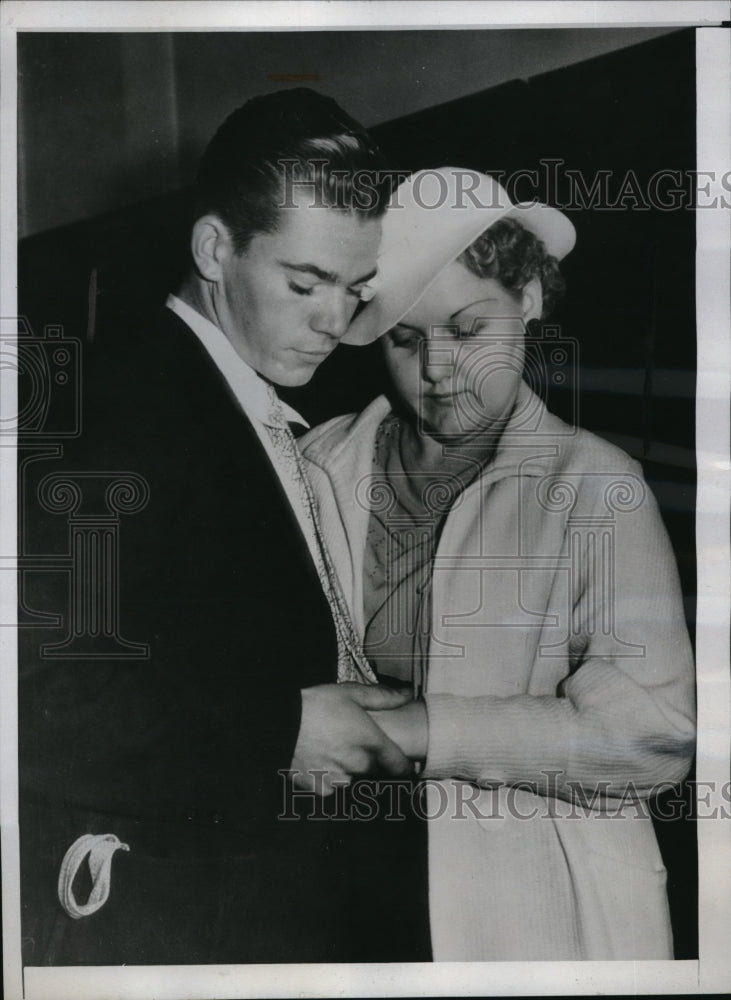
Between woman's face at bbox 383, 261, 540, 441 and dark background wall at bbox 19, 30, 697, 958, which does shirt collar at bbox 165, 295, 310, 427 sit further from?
woman's face at bbox 383, 261, 540, 441

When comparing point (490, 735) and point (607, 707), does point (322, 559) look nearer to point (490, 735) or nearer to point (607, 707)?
point (490, 735)

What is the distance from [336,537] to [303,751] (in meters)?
0.34

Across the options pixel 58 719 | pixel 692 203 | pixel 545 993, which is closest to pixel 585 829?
pixel 545 993

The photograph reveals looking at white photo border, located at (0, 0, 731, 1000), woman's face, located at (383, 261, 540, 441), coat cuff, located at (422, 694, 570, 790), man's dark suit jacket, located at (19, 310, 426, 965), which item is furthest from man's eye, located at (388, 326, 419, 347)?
coat cuff, located at (422, 694, 570, 790)

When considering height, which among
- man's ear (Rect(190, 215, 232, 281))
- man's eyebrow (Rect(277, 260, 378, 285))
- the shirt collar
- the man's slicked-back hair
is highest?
the man's slicked-back hair

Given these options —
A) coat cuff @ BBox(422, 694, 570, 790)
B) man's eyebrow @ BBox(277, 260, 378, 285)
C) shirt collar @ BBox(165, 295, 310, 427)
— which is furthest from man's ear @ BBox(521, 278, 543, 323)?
coat cuff @ BBox(422, 694, 570, 790)

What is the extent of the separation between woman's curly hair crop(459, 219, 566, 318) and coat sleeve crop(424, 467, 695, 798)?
12.8 inches

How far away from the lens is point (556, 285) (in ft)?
4.94

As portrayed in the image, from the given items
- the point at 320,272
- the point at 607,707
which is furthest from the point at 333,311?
the point at 607,707

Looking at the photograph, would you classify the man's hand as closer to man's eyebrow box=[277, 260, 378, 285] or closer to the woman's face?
the woman's face

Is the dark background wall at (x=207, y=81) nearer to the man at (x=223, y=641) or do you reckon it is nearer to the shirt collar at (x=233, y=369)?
the man at (x=223, y=641)

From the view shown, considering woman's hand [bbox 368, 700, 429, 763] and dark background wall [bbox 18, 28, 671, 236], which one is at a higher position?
dark background wall [bbox 18, 28, 671, 236]

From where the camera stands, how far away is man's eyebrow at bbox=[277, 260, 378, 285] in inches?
59.1

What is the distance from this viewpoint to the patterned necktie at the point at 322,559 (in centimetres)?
150
